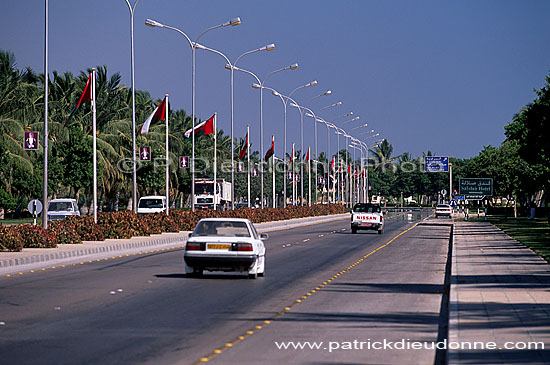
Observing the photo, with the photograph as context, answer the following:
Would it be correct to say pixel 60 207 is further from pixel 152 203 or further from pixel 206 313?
pixel 206 313

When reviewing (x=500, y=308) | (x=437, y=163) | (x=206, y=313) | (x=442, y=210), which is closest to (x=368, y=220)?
(x=206, y=313)

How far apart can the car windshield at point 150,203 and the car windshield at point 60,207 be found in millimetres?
13682

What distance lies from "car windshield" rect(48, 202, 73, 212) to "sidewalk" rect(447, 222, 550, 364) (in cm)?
3089

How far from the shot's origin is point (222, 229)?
23125 millimetres

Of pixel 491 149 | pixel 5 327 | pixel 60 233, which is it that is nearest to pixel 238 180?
pixel 491 149

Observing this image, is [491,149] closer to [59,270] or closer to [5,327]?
[59,270]

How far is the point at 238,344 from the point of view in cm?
1187

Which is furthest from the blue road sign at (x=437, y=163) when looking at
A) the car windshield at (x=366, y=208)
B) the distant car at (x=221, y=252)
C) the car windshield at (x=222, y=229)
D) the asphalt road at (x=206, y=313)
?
the distant car at (x=221, y=252)

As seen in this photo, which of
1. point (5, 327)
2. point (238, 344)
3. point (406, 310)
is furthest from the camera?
point (406, 310)

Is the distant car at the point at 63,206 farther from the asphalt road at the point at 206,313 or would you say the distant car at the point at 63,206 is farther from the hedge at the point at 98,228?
the asphalt road at the point at 206,313

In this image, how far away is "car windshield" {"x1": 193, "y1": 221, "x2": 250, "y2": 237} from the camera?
22.3 m

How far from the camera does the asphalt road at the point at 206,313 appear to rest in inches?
436

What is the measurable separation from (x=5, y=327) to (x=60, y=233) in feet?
76.0

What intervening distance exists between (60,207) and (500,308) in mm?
42783
